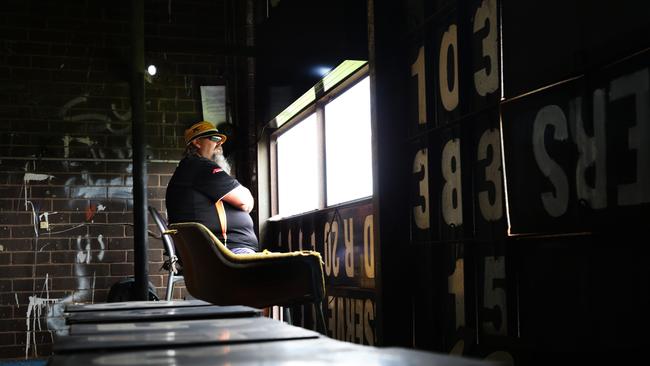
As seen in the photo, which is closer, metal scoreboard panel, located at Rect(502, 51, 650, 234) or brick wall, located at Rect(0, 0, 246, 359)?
metal scoreboard panel, located at Rect(502, 51, 650, 234)

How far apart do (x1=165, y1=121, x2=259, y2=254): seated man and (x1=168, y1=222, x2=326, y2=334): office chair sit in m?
0.66

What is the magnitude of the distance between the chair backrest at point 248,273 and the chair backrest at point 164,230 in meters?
2.14

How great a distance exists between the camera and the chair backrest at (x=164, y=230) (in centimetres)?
522

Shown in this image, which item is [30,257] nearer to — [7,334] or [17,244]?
[17,244]

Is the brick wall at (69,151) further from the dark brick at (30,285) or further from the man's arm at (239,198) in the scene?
the man's arm at (239,198)

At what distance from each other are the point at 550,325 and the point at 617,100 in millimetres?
655

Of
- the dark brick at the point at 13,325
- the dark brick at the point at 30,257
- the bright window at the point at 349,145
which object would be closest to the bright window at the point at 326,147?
the bright window at the point at 349,145

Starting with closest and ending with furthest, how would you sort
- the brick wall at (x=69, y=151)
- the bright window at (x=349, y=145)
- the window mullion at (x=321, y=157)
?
the bright window at (x=349, y=145) → the window mullion at (x=321, y=157) → the brick wall at (x=69, y=151)

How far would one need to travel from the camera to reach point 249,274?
9.70 ft

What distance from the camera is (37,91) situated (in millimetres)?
5941

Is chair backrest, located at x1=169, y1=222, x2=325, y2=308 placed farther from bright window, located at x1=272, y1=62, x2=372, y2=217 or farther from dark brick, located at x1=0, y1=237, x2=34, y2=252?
dark brick, located at x1=0, y1=237, x2=34, y2=252

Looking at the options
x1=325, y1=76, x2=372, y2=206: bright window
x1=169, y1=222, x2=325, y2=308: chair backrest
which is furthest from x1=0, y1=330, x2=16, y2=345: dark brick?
x1=169, y1=222, x2=325, y2=308: chair backrest

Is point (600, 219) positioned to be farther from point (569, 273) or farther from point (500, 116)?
point (500, 116)

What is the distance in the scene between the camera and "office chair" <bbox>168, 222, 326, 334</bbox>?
2.95 meters
